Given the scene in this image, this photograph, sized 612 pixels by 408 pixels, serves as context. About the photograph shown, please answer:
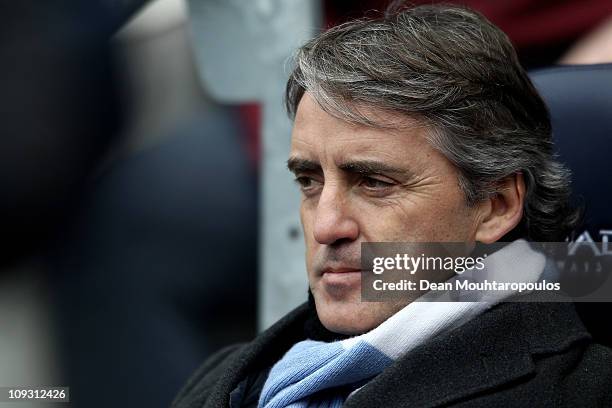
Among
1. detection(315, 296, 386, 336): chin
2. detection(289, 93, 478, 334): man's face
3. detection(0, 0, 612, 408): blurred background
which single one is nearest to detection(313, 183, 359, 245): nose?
detection(289, 93, 478, 334): man's face

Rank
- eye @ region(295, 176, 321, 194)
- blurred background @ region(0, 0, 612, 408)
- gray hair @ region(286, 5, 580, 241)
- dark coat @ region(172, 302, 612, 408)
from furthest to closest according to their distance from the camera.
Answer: blurred background @ region(0, 0, 612, 408) < eye @ region(295, 176, 321, 194) < gray hair @ region(286, 5, 580, 241) < dark coat @ region(172, 302, 612, 408)

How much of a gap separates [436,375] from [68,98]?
178 cm

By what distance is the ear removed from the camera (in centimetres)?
190

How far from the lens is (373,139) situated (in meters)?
1.81

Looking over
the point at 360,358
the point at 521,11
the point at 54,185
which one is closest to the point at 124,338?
the point at 54,185

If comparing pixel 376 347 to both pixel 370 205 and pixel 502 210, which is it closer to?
pixel 370 205

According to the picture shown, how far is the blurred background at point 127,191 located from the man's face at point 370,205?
1.09m

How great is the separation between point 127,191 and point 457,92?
1.54 meters

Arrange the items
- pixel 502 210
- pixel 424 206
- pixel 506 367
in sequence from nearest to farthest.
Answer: pixel 506 367 → pixel 424 206 → pixel 502 210

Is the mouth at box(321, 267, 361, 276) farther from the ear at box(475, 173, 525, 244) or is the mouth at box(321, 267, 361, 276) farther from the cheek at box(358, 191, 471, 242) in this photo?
the ear at box(475, 173, 525, 244)

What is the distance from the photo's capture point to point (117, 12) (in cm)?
302

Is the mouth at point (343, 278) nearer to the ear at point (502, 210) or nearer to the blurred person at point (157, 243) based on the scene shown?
the ear at point (502, 210)

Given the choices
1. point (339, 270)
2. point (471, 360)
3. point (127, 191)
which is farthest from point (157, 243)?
point (471, 360)

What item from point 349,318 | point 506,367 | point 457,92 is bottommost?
point 506,367
